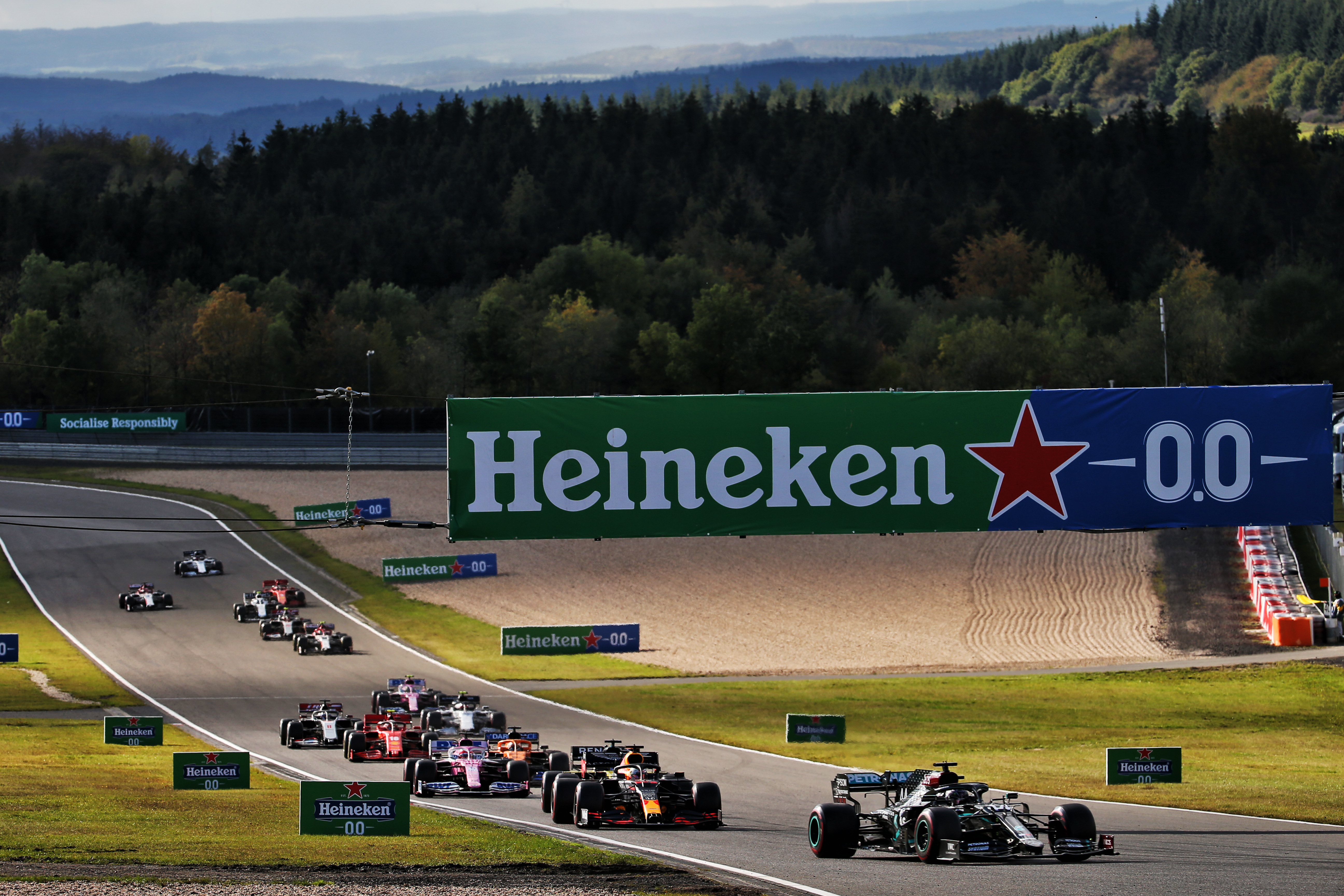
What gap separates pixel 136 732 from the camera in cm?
3284

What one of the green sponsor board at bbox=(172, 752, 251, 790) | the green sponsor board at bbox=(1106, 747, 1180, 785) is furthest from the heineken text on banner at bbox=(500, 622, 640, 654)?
the green sponsor board at bbox=(1106, 747, 1180, 785)

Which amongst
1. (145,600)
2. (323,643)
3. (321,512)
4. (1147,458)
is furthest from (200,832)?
(321,512)

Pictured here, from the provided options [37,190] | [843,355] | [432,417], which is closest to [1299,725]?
[432,417]

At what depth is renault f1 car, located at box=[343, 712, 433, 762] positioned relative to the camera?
31.2 m

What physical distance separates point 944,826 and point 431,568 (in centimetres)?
5022

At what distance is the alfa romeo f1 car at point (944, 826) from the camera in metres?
18.1

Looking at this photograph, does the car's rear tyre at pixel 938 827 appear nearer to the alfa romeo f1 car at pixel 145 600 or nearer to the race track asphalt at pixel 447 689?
the race track asphalt at pixel 447 689

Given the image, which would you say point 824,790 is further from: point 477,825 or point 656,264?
point 656,264

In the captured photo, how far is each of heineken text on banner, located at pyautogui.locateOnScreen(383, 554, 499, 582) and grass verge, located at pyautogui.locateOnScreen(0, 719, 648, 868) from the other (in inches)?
1474

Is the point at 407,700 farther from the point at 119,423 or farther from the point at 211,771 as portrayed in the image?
the point at 119,423

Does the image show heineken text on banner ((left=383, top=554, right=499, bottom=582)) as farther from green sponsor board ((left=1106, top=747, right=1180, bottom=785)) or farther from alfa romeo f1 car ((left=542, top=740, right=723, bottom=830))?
green sponsor board ((left=1106, top=747, right=1180, bottom=785))

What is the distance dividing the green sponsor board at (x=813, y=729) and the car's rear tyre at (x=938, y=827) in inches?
486

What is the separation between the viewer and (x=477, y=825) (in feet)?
71.9

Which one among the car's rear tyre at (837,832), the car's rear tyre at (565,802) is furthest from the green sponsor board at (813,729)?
the car's rear tyre at (837,832)
